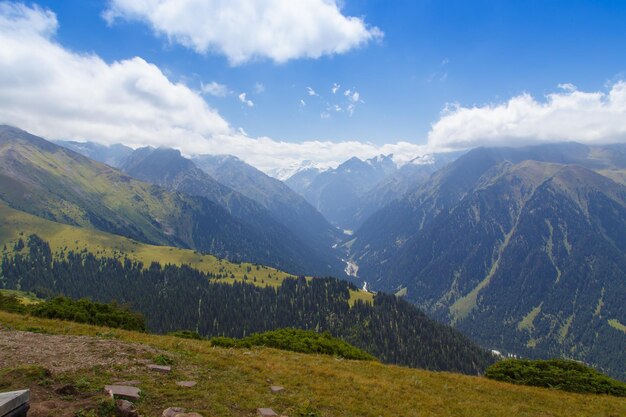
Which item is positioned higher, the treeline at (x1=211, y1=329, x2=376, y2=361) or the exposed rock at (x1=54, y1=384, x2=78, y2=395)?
the exposed rock at (x1=54, y1=384, x2=78, y2=395)

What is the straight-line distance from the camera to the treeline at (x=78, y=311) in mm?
38875

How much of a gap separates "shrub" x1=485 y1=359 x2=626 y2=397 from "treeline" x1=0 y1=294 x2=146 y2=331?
41350 mm

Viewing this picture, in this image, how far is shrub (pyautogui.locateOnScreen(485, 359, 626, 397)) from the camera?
36.2 meters

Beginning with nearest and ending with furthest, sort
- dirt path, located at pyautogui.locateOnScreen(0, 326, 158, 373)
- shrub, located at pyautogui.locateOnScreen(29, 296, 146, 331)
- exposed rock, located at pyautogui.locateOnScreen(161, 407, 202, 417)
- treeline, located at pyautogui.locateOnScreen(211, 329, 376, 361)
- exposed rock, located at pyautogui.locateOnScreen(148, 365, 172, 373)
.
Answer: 1. exposed rock, located at pyautogui.locateOnScreen(161, 407, 202, 417)
2. dirt path, located at pyautogui.locateOnScreen(0, 326, 158, 373)
3. exposed rock, located at pyautogui.locateOnScreen(148, 365, 172, 373)
4. shrub, located at pyautogui.locateOnScreen(29, 296, 146, 331)
5. treeline, located at pyautogui.locateOnScreen(211, 329, 376, 361)

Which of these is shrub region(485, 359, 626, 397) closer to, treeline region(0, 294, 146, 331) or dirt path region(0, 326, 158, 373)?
dirt path region(0, 326, 158, 373)

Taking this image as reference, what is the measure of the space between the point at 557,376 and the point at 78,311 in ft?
161

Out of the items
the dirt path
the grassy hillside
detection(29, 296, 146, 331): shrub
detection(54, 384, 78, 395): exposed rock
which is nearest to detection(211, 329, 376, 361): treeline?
the grassy hillside

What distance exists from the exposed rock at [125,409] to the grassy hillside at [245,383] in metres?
0.60

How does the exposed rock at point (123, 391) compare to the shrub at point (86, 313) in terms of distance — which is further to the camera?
the shrub at point (86, 313)

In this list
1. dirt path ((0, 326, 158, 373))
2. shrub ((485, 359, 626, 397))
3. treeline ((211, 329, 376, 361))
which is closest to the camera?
dirt path ((0, 326, 158, 373))

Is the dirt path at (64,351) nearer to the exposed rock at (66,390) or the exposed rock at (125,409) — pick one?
the exposed rock at (66,390)

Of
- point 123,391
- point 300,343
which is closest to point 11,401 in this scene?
point 123,391

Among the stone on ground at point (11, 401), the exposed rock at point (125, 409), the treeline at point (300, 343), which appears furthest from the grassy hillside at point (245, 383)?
the treeline at point (300, 343)

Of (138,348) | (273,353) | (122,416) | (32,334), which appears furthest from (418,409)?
(32,334)
